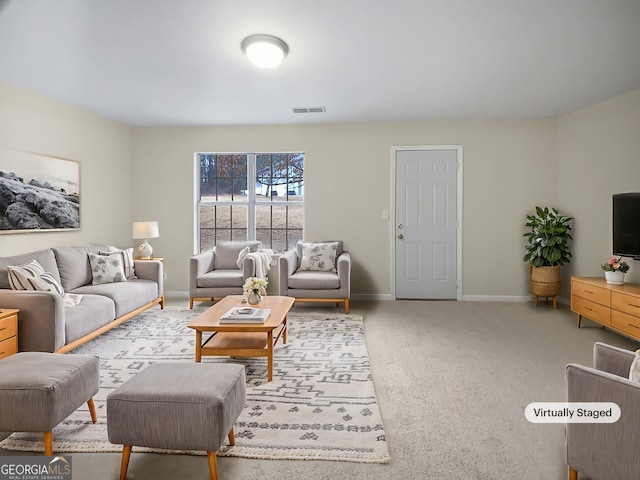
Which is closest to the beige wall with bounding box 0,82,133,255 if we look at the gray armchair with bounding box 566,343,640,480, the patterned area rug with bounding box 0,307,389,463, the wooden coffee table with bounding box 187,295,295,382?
the patterned area rug with bounding box 0,307,389,463

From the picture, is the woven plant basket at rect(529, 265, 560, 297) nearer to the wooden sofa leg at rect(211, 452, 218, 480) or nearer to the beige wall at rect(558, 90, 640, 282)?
the beige wall at rect(558, 90, 640, 282)

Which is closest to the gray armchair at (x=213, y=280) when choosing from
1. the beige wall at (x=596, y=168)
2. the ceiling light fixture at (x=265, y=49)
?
the ceiling light fixture at (x=265, y=49)

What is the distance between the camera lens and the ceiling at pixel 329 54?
8.79 feet

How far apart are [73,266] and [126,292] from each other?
2.07ft

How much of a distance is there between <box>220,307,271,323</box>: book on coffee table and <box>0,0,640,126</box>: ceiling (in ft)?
6.85

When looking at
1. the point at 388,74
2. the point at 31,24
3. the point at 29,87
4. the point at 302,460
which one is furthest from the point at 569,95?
the point at 29,87

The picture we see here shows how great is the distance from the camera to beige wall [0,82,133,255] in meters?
4.01

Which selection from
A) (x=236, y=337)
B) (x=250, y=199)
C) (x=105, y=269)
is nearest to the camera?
(x=236, y=337)

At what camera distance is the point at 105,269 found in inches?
178

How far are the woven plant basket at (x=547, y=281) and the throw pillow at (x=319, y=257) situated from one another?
2624 mm

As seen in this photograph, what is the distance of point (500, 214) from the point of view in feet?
18.7

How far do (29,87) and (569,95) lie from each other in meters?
5.67

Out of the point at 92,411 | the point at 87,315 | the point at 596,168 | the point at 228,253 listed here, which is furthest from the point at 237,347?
the point at 596,168

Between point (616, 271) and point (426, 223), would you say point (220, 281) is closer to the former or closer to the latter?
point (426, 223)
